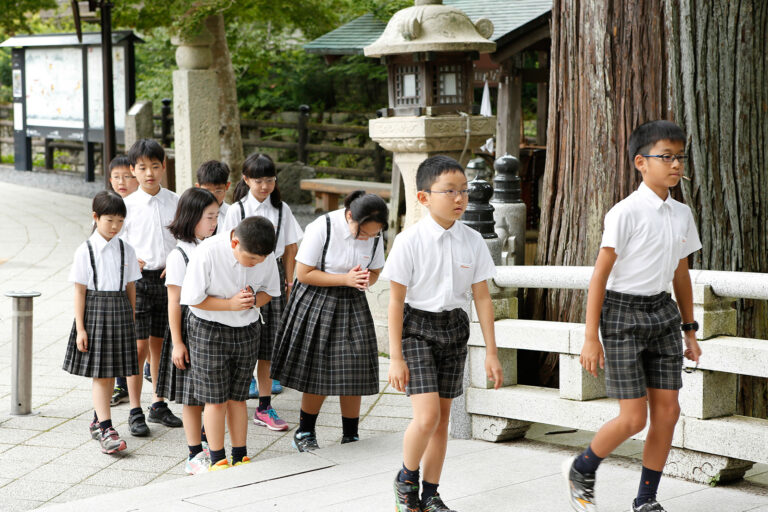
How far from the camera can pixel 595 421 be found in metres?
4.34

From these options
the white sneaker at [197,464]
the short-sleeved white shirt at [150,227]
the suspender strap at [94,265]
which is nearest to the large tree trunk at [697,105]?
the white sneaker at [197,464]

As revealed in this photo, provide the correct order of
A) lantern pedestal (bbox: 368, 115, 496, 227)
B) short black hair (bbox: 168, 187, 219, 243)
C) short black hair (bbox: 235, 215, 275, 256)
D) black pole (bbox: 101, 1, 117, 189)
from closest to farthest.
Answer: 1. short black hair (bbox: 235, 215, 275, 256)
2. short black hair (bbox: 168, 187, 219, 243)
3. lantern pedestal (bbox: 368, 115, 496, 227)
4. black pole (bbox: 101, 1, 117, 189)

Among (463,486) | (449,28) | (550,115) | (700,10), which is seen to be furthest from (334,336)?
(449,28)

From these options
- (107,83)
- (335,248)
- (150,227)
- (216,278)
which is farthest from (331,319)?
(107,83)

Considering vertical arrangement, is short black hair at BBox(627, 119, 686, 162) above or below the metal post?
above

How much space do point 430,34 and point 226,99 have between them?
654 cm

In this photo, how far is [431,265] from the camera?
3.59 m

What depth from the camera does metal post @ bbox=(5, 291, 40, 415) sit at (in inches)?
219

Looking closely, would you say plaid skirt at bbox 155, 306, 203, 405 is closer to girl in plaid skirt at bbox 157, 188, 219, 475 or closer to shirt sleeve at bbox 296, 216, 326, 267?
girl in plaid skirt at bbox 157, 188, 219, 475

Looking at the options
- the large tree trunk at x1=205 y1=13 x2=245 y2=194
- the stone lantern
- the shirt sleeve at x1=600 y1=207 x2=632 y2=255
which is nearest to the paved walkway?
the shirt sleeve at x1=600 y1=207 x2=632 y2=255

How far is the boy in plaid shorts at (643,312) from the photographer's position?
136 inches

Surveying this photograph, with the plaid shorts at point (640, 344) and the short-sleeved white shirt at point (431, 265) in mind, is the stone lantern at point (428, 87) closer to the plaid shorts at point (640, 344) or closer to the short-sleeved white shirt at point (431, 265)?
the short-sleeved white shirt at point (431, 265)

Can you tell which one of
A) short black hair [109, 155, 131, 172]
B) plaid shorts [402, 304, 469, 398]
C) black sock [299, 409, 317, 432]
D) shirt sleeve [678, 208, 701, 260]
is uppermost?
short black hair [109, 155, 131, 172]

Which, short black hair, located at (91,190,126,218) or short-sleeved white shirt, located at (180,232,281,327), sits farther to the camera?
short black hair, located at (91,190,126,218)
